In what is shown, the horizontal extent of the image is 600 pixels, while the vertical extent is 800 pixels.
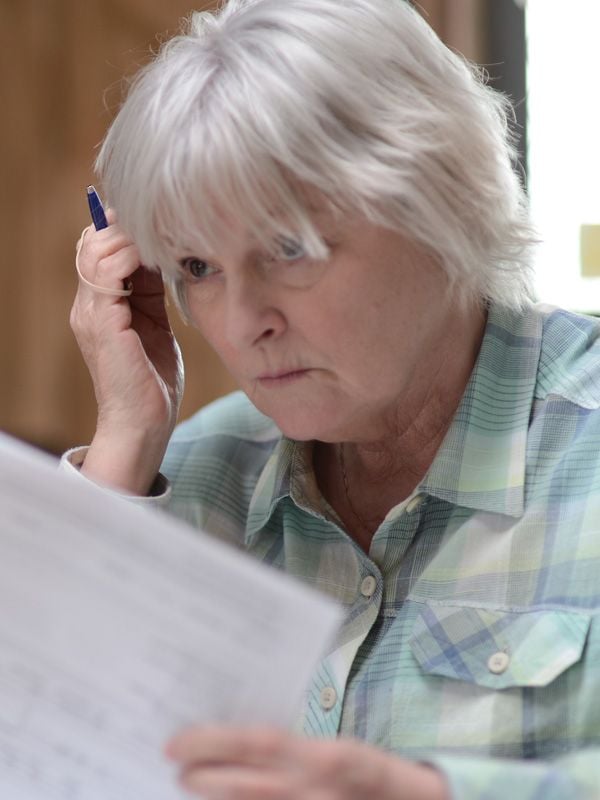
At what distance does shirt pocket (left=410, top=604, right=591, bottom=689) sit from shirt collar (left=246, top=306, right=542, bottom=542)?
10cm

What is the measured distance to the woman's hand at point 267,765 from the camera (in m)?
0.68

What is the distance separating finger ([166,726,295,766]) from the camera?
26.8 inches

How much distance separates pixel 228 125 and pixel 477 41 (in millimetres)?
1153

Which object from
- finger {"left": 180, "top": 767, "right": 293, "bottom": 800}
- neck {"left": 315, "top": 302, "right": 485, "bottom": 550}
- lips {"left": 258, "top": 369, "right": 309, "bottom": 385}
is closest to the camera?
finger {"left": 180, "top": 767, "right": 293, "bottom": 800}

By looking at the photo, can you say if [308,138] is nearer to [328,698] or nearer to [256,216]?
[256,216]

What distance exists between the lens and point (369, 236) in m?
1.00

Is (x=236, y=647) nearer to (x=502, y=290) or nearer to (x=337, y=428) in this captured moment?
(x=337, y=428)

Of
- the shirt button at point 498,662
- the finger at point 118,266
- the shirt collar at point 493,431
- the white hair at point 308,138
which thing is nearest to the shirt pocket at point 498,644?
the shirt button at point 498,662

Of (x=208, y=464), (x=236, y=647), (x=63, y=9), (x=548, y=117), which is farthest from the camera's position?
(x=63, y=9)

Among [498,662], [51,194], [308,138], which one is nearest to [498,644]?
[498,662]

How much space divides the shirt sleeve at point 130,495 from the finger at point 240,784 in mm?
560

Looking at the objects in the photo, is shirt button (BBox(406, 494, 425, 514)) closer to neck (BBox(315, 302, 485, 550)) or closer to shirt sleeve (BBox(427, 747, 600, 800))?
neck (BBox(315, 302, 485, 550))

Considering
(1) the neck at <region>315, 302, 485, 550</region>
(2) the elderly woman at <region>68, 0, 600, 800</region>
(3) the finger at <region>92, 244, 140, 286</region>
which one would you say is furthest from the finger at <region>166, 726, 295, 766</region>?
(3) the finger at <region>92, 244, 140, 286</region>

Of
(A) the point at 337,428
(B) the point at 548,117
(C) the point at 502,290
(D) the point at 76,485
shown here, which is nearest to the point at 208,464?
(A) the point at 337,428
